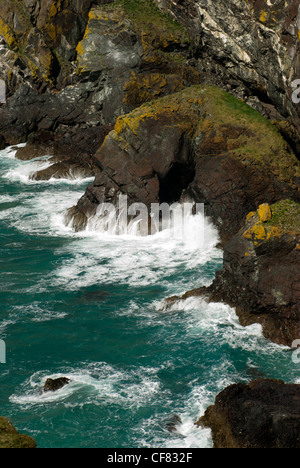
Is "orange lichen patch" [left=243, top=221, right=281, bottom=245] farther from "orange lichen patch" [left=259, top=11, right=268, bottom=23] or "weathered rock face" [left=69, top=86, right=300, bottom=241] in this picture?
"orange lichen patch" [left=259, top=11, right=268, bottom=23]

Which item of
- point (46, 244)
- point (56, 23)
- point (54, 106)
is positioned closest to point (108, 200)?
point (46, 244)

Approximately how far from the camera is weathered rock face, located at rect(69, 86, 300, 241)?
109 feet

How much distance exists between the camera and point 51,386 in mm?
20641

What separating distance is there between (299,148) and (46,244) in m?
16.8

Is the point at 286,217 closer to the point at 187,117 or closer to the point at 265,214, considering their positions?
the point at 265,214

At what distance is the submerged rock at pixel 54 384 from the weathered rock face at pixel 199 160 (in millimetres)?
15256

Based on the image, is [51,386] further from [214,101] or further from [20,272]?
[214,101]

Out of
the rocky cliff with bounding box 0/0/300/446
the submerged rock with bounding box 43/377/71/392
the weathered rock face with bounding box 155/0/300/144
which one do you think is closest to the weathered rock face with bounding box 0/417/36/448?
the rocky cliff with bounding box 0/0/300/446

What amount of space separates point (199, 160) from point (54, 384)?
1855cm

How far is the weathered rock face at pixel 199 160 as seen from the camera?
33281mm

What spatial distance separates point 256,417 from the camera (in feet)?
52.8

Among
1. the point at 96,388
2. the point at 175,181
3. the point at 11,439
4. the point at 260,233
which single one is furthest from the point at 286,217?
the point at 11,439

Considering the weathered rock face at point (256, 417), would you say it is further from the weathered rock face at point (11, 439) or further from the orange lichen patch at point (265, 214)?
the orange lichen patch at point (265, 214)

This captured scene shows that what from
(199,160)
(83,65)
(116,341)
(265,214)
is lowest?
(116,341)
